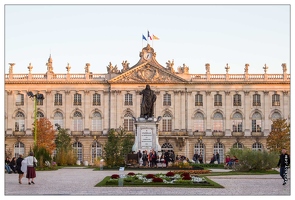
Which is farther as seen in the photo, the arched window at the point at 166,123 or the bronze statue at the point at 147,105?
the arched window at the point at 166,123

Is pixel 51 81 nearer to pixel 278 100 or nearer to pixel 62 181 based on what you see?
pixel 278 100

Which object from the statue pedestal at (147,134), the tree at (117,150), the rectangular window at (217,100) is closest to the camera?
the statue pedestal at (147,134)

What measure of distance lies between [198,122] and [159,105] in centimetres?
548

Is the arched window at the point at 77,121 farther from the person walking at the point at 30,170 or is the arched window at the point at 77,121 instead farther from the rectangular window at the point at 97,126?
the person walking at the point at 30,170

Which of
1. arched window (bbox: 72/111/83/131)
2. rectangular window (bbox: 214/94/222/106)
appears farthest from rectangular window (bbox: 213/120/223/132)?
arched window (bbox: 72/111/83/131)

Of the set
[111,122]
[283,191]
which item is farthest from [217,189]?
[111,122]

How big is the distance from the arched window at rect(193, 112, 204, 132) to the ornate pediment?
191 inches

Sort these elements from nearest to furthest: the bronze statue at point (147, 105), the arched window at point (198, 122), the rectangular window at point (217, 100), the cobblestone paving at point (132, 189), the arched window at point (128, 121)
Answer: the cobblestone paving at point (132, 189) < the bronze statue at point (147, 105) < the arched window at point (128, 121) < the arched window at point (198, 122) < the rectangular window at point (217, 100)

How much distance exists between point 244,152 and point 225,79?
42.8 metres

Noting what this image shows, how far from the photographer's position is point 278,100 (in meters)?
89.1

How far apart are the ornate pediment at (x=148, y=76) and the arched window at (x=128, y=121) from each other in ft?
14.3

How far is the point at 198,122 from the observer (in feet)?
290

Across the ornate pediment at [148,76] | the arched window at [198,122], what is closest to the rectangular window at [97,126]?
the ornate pediment at [148,76]

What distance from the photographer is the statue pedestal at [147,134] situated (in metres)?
48.0
